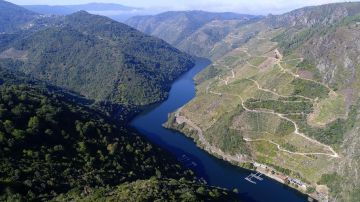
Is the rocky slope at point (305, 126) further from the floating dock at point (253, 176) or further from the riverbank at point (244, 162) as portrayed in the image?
the floating dock at point (253, 176)

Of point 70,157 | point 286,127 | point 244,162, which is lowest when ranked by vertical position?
point 244,162

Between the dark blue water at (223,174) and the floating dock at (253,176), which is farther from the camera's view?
the floating dock at (253,176)

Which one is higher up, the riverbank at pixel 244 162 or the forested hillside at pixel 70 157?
the forested hillside at pixel 70 157

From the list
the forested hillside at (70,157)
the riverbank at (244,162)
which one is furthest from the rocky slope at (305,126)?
the forested hillside at (70,157)

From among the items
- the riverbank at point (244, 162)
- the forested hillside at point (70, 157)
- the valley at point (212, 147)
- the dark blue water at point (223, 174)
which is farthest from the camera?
the riverbank at point (244, 162)

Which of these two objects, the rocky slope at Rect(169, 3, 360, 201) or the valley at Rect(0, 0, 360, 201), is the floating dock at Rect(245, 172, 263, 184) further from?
the rocky slope at Rect(169, 3, 360, 201)

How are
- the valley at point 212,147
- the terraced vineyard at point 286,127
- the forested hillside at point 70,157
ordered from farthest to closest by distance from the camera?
the terraced vineyard at point 286,127
the valley at point 212,147
the forested hillside at point 70,157

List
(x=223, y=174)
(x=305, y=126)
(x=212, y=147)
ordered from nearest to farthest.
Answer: (x=223, y=174), (x=305, y=126), (x=212, y=147)

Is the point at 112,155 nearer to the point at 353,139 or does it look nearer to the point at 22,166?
the point at 22,166

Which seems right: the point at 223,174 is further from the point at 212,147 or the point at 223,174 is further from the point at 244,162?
the point at 212,147

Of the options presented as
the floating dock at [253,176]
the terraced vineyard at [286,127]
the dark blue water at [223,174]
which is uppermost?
the terraced vineyard at [286,127]

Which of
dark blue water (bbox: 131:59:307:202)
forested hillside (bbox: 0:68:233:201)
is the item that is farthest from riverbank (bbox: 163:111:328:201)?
forested hillside (bbox: 0:68:233:201)

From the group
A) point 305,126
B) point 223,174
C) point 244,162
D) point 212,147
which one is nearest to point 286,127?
Result: point 305,126
